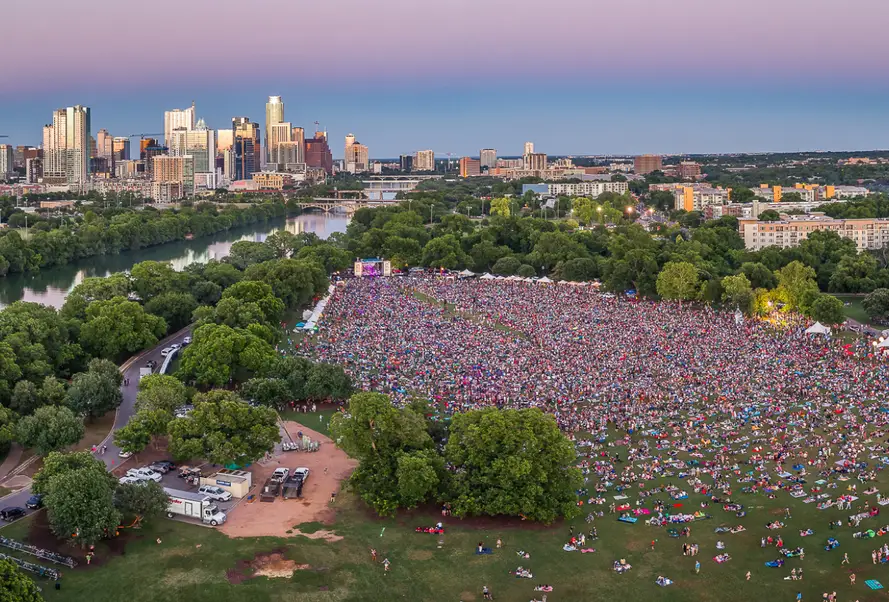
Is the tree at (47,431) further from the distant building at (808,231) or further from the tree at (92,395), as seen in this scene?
the distant building at (808,231)

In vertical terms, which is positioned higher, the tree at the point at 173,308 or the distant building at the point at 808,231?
the distant building at the point at 808,231

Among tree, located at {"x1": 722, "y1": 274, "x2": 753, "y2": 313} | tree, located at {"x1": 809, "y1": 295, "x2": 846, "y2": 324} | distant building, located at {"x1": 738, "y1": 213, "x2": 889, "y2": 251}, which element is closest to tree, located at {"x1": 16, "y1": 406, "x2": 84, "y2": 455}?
tree, located at {"x1": 809, "y1": 295, "x2": 846, "y2": 324}

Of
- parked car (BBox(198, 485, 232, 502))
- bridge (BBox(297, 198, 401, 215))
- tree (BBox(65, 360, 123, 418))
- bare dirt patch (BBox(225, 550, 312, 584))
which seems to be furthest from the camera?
bridge (BBox(297, 198, 401, 215))

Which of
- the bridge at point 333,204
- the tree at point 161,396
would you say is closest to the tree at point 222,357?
the tree at point 161,396

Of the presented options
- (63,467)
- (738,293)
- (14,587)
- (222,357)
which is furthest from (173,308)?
(738,293)

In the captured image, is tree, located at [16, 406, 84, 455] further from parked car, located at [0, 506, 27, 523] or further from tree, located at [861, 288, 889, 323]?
tree, located at [861, 288, 889, 323]

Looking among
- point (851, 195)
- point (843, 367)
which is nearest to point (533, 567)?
point (843, 367)

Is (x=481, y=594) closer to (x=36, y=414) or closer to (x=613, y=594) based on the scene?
(x=613, y=594)

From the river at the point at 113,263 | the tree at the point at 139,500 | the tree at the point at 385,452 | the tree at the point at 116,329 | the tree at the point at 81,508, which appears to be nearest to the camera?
the tree at the point at 81,508
